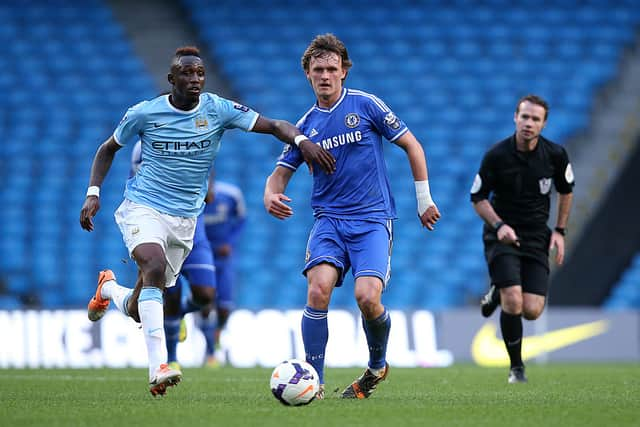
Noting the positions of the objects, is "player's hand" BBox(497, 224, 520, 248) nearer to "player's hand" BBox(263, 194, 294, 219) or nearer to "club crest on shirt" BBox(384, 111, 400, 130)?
"club crest on shirt" BBox(384, 111, 400, 130)

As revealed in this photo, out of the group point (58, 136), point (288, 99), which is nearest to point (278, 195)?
point (288, 99)

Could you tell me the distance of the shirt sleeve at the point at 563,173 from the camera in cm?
885

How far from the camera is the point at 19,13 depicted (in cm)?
2033

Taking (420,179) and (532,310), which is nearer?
(420,179)

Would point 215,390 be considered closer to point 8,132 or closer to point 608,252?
point 608,252

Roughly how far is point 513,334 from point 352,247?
2450mm

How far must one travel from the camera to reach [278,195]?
6770mm

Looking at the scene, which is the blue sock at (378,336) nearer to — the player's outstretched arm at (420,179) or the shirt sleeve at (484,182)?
the player's outstretched arm at (420,179)

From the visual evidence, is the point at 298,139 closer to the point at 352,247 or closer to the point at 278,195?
the point at 278,195

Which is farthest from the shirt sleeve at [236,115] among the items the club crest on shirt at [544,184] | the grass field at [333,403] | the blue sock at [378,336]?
the club crest on shirt at [544,184]

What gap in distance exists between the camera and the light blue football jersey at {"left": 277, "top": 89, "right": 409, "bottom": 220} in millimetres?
6934

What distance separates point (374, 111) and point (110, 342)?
693 cm

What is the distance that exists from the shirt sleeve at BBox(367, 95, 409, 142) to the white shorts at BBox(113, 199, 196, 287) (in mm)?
1377

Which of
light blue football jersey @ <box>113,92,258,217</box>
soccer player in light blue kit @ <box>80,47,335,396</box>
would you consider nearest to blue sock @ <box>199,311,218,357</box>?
soccer player in light blue kit @ <box>80,47,335,396</box>
